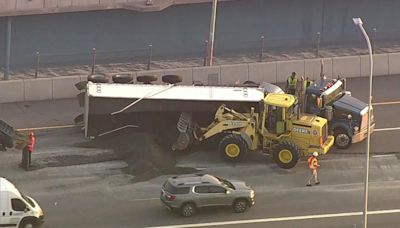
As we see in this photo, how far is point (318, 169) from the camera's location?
33969 millimetres

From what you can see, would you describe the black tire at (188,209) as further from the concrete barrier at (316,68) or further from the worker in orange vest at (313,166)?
the concrete barrier at (316,68)

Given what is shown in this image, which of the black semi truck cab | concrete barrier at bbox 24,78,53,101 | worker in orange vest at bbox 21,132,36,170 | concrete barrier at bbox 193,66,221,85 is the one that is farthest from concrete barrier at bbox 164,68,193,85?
Result: worker in orange vest at bbox 21,132,36,170

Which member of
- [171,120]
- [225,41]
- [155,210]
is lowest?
[155,210]

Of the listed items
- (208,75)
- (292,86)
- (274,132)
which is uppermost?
(208,75)

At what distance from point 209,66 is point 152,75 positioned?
296 centimetres

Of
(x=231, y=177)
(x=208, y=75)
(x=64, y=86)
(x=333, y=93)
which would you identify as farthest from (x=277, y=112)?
(x=64, y=86)

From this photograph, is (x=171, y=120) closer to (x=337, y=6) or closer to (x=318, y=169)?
(x=318, y=169)

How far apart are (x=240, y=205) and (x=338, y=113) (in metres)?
7.62

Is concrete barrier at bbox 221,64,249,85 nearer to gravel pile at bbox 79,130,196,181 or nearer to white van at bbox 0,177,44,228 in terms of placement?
gravel pile at bbox 79,130,196,181

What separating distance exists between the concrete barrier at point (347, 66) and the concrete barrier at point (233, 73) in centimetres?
459

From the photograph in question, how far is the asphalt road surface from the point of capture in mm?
29938

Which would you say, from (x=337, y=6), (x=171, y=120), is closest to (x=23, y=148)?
(x=171, y=120)

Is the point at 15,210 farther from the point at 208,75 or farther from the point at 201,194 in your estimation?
the point at 208,75

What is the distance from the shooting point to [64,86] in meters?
41.4
